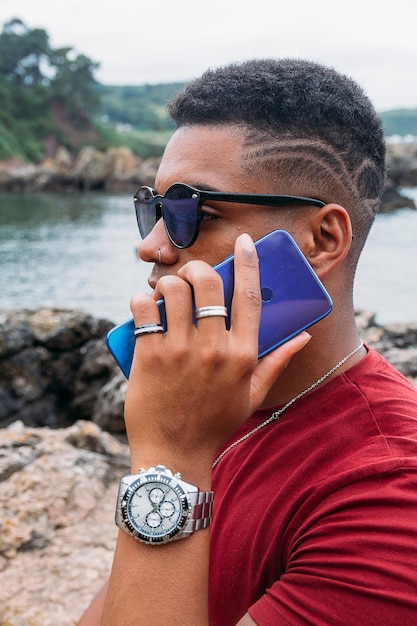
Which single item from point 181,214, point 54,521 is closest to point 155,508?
point 181,214

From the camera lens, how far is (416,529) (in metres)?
1.40

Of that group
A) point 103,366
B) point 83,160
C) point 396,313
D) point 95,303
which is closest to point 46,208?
point 83,160

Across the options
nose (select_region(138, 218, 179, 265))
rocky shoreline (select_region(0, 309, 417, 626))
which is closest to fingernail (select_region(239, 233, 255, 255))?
nose (select_region(138, 218, 179, 265))

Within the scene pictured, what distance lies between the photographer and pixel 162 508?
1588mm

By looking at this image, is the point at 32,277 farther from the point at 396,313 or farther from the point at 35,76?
the point at 35,76

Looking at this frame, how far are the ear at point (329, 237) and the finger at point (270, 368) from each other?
36 cm

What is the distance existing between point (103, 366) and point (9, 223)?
101 feet

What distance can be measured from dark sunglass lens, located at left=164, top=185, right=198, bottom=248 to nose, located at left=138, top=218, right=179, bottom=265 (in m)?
0.04

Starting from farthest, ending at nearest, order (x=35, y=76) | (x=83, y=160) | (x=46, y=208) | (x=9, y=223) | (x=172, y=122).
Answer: (x=35, y=76)
(x=83, y=160)
(x=46, y=208)
(x=9, y=223)
(x=172, y=122)

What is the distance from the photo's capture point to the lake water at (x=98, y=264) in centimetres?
1723

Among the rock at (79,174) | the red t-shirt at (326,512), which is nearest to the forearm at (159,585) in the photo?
the red t-shirt at (326,512)

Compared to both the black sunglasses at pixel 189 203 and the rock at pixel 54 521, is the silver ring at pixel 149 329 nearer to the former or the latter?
the black sunglasses at pixel 189 203

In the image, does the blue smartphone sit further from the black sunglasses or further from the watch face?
the watch face

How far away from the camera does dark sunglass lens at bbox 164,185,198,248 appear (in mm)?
2037
